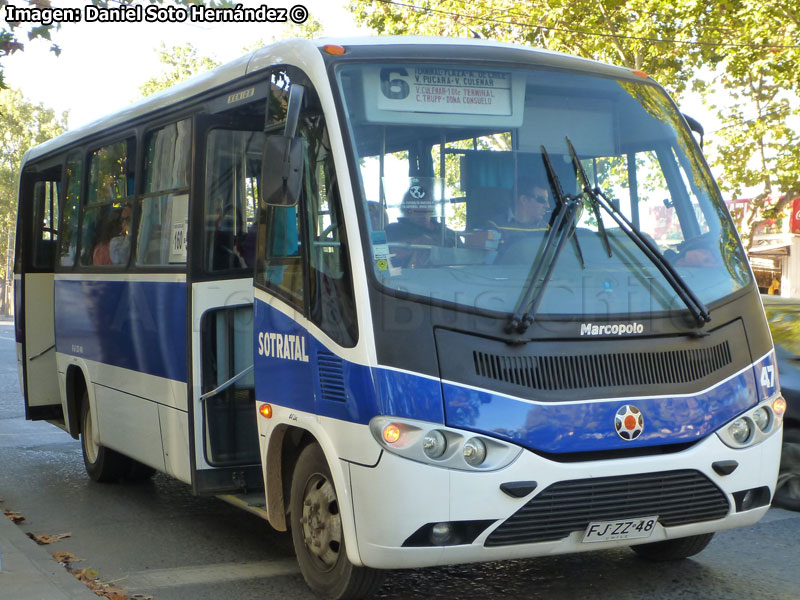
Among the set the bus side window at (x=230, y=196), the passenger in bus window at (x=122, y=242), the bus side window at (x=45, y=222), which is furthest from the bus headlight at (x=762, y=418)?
the bus side window at (x=45, y=222)

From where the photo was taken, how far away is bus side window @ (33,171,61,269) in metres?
10.6

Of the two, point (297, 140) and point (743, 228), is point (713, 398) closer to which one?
point (297, 140)

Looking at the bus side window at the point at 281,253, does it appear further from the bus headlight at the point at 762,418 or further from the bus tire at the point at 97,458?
the bus tire at the point at 97,458

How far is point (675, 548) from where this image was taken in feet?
20.6

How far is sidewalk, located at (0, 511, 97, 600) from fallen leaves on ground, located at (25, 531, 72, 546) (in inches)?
15.5

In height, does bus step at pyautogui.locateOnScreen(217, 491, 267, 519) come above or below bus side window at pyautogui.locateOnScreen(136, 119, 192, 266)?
below

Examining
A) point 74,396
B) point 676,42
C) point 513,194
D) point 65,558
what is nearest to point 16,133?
point 676,42

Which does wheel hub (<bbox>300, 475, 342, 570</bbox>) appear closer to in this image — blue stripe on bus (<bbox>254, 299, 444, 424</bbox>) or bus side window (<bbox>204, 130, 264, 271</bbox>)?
blue stripe on bus (<bbox>254, 299, 444, 424</bbox>)

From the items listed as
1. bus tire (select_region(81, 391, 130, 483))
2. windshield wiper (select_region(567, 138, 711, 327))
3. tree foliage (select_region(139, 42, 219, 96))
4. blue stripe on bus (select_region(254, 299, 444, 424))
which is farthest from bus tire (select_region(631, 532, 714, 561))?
tree foliage (select_region(139, 42, 219, 96))

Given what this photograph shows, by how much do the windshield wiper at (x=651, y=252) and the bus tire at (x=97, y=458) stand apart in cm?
490

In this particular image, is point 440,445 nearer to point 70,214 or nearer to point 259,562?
point 259,562

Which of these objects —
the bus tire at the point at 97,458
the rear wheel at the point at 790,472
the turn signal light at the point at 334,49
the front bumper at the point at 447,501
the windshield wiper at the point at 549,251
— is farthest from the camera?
the bus tire at the point at 97,458

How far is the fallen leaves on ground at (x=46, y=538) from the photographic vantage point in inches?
281

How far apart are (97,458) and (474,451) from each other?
512 cm
